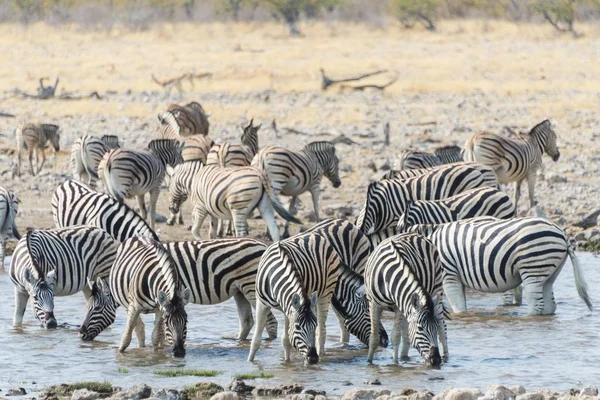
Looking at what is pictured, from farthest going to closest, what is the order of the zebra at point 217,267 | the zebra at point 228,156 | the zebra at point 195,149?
the zebra at point 195,149 → the zebra at point 228,156 → the zebra at point 217,267

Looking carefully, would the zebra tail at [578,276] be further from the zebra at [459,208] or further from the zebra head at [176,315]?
the zebra head at [176,315]

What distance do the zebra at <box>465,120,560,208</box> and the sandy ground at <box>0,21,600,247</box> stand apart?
46cm

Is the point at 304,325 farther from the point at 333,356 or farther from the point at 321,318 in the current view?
the point at 333,356

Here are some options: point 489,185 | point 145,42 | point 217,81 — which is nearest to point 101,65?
point 217,81

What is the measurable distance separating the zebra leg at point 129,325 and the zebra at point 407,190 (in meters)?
3.49

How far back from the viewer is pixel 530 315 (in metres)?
10.5

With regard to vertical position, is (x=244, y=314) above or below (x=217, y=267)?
below

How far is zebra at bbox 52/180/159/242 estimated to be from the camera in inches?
422

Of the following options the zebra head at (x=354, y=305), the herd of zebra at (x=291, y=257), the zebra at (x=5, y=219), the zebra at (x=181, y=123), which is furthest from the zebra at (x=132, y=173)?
the zebra head at (x=354, y=305)

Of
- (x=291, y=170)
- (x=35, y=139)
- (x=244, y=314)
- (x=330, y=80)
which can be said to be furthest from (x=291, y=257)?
(x=330, y=80)

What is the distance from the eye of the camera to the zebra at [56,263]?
9.56 m

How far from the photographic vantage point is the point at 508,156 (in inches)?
618

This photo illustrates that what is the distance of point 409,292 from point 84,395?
2.38 m

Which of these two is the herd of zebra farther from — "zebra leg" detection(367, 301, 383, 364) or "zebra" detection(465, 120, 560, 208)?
"zebra" detection(465, 120, 560, 208)
